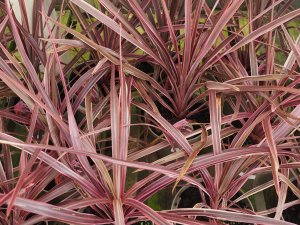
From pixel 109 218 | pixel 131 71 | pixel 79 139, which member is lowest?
pixel 109 218

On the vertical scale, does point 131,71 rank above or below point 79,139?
above

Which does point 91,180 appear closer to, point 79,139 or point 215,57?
point 79,139

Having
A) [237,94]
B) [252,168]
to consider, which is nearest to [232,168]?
[252,168]

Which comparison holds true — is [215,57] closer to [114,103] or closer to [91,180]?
[114,103]

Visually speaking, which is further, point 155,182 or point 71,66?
point 71,66

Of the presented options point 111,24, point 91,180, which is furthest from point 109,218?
point 111,24

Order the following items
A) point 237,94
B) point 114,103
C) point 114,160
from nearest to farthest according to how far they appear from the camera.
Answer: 1. point 114,160
2. point 114,103
3. point 237,94

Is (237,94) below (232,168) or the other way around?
the other way around

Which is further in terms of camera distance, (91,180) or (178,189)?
(178,189)

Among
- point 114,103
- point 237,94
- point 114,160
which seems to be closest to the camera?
point 114,160
